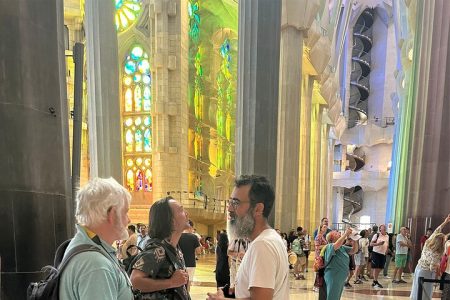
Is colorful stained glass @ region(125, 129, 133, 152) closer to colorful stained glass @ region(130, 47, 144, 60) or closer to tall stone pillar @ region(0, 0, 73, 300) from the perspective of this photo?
colorful stained glass @ region(130, 47, 144, 60)

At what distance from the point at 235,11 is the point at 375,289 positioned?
26618 millimetres

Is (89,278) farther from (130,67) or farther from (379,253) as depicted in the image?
(130,67)

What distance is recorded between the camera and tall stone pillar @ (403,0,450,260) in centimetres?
1538

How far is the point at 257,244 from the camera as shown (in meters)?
2.25

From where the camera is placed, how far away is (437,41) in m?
16.4

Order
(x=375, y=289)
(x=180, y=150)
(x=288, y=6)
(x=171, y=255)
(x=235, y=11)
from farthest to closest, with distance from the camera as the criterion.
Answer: (x=235, y=11), (x=180, y=150), (x=288, y=6), (x=375, y=289), (x=171, y=255)

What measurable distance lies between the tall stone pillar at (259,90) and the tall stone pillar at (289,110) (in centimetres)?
796

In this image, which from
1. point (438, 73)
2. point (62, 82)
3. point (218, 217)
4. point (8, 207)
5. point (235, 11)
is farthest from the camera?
point (235, 11)

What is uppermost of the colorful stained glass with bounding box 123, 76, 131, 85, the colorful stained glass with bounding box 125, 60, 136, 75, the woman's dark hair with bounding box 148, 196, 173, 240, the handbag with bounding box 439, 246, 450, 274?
the colorful stained glass with bounding box 125, 60, 136, 75

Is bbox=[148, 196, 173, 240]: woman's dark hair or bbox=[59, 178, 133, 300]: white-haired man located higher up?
bbox=[59, 178, 133, 300]: white-haired man

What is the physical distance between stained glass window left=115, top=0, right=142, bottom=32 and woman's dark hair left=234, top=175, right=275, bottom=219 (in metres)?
29.6

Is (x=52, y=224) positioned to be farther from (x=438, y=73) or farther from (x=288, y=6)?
(x=288, y=6)

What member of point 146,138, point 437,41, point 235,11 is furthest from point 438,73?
point 235,11

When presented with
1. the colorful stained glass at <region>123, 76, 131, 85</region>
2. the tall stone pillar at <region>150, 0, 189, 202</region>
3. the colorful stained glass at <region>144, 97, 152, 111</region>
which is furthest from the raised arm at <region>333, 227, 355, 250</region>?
the colorful stained glass at <region>123, 76, 131, 85</region>
